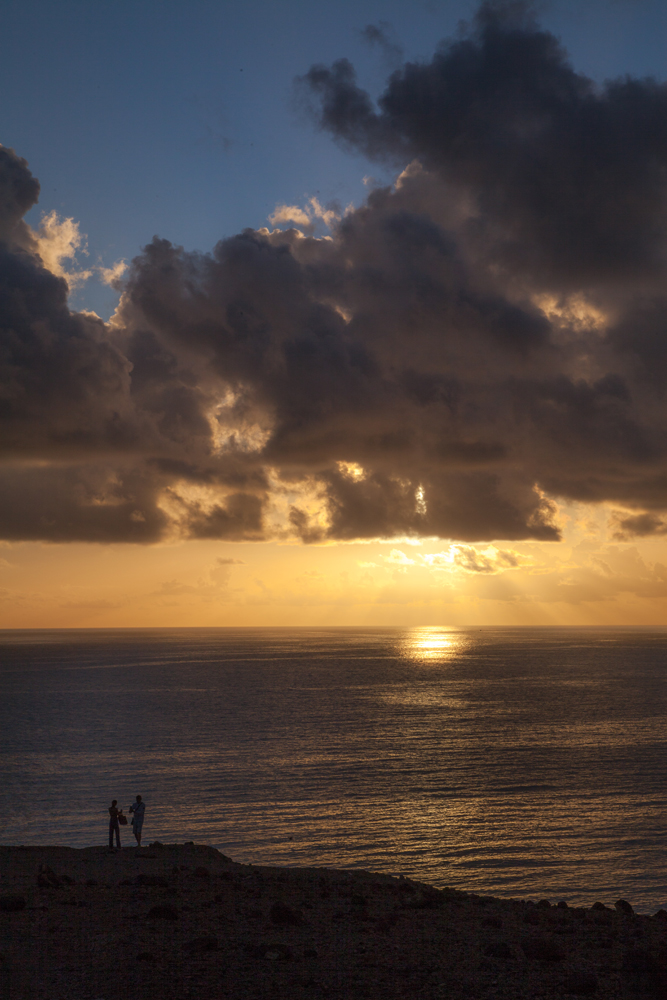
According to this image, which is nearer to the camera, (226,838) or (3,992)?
(3,992)

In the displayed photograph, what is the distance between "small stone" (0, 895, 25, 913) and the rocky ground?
2.0 inches

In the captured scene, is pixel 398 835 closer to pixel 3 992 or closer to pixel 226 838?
pixel 226 838

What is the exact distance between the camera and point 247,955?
1755 centimetres

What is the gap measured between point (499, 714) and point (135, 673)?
11779 centimetres

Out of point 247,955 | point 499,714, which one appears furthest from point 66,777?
point 499,714

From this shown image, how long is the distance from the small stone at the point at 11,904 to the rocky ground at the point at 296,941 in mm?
52

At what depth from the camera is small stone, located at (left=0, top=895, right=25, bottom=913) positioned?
67.1 ft

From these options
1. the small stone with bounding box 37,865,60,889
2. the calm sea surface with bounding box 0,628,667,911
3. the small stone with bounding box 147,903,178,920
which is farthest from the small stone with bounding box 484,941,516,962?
the calm sea surface with bounding box 0,628,667,911

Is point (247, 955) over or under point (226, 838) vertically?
over

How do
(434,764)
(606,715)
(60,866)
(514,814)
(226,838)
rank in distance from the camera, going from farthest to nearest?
(606,715) < (434,764) < (514,814) < (226,838) < (60,866)

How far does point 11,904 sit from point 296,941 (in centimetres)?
835

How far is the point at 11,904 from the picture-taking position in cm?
2052

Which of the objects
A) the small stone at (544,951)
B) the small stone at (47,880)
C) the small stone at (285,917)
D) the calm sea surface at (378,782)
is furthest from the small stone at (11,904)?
the calm sea surface at (378,782)

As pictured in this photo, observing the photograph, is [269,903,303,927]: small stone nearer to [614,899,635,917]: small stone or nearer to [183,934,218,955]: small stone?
[183,934,218,955]: small stone
